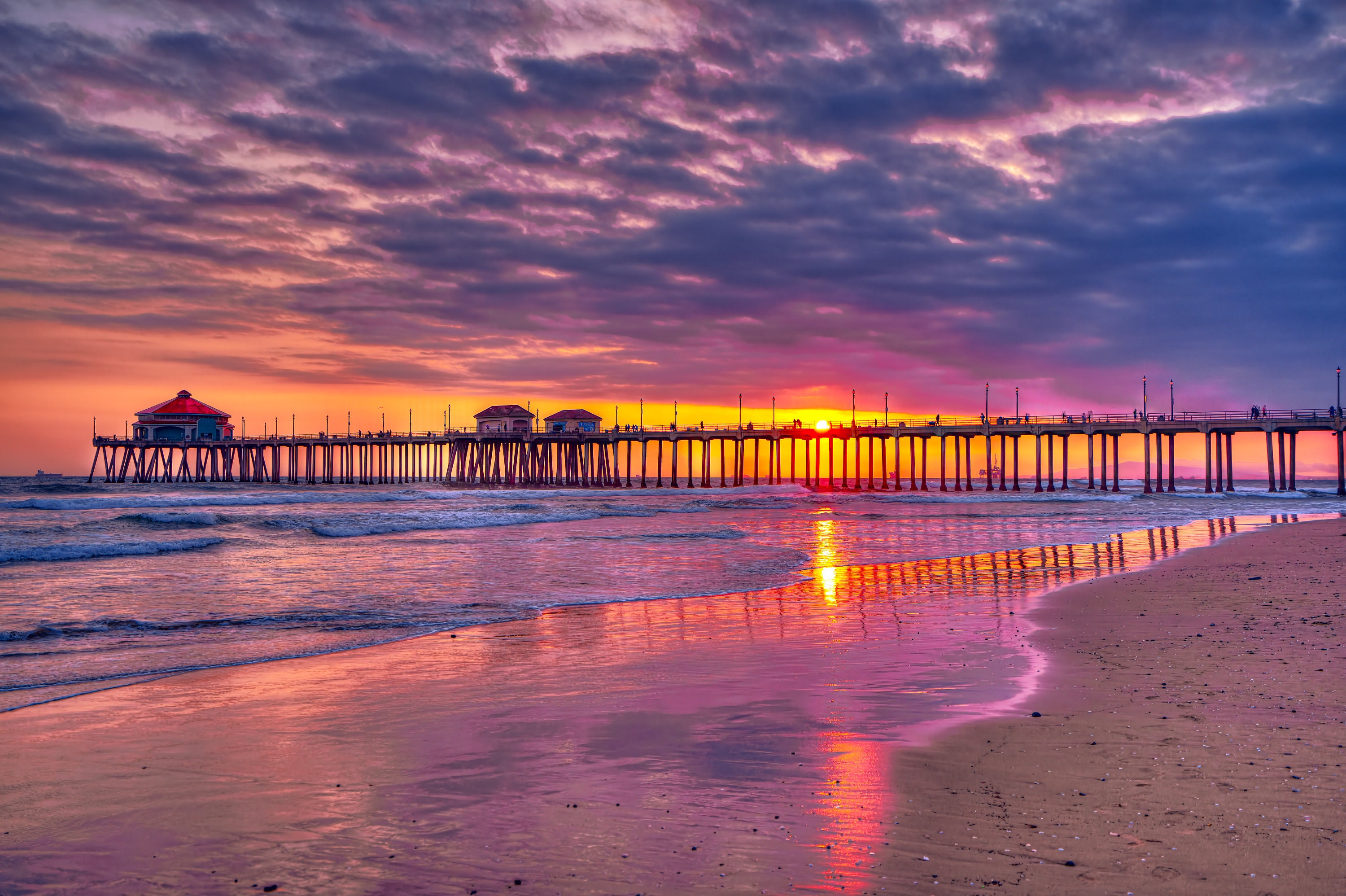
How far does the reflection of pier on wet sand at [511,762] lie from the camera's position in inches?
155

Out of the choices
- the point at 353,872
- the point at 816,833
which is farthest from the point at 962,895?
the point at 353,872

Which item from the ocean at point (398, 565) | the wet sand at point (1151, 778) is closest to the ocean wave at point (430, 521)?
the ocean at point (398, 565)

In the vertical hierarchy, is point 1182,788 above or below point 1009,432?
below

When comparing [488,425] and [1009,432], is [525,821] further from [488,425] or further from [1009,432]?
[488,425]

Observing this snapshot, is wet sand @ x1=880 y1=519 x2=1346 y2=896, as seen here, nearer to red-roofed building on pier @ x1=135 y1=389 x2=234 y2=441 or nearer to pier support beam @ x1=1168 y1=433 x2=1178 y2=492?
pier support beam @ x1=1168 y1=433 x2=1178 y2=492

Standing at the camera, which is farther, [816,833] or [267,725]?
[267,725]

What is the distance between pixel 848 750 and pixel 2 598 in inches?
573

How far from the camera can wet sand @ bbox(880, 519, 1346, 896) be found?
3580mm

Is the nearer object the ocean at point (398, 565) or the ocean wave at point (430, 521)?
the ocean at point (398, 565)

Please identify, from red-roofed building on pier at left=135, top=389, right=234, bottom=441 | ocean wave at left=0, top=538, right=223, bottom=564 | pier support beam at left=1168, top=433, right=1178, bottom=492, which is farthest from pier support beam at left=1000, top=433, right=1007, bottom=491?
red-roofed building on pier at left=135, top=389, right=234, bottom=441

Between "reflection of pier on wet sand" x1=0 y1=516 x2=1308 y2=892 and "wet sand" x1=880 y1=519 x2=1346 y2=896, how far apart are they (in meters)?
0.32

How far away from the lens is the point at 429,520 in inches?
1390

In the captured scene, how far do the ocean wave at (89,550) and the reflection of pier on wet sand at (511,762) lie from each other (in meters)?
15.3

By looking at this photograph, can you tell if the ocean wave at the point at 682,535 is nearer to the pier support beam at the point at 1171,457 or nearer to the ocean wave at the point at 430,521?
the ocean wave at the point at 430,521
